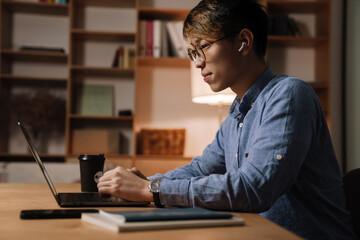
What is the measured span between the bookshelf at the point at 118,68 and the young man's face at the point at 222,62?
259cm

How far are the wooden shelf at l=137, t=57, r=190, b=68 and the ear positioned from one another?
259cm

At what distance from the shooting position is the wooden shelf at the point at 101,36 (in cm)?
389

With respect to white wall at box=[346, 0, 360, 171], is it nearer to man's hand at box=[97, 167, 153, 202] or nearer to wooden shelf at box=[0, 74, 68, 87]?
wooden shelf at box=[0, 74, 68, 87]

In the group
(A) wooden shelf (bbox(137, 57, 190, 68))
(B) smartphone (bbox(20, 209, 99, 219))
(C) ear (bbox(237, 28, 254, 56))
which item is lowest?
(B) smartphone (bbox(20, 209, 99, 219))

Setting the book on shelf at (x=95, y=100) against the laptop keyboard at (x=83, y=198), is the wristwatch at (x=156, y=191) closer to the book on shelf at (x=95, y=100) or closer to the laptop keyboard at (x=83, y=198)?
the laptop keyboard at (x=83, y=198)

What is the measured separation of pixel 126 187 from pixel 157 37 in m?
3.03

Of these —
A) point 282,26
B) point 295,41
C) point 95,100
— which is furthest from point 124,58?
point 295,41

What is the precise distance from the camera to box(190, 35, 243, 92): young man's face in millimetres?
1317

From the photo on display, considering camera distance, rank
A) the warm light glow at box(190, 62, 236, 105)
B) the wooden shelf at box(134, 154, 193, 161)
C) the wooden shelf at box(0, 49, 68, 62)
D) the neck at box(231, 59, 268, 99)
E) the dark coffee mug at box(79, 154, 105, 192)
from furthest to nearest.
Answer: the wooden shelf at box(0, 49, 68, 62), the wooden shelf at box(134, 154, 193, 161), the warm light glow at box(190, 62, 236, 105), the neck at box(231, 59, 268, 99), the dark coffee mug at box(79, 154, 105, 192)

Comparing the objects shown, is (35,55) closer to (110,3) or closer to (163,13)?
(110,3)

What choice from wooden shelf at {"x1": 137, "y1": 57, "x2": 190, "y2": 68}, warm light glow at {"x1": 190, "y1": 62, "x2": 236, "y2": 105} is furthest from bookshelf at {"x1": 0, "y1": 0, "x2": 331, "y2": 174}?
warm light glow at {"x1": 190, "y1": 62, "x2": 236, "y2": 105}

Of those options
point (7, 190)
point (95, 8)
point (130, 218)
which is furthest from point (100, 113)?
point (130, 218)

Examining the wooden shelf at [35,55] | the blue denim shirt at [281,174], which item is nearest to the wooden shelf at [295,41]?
the wooden shelf at [35,55]

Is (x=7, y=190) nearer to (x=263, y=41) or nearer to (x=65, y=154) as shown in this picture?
(x=263, y=41)
